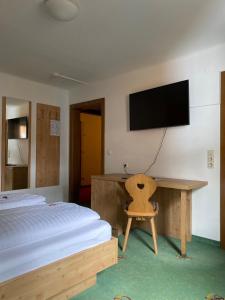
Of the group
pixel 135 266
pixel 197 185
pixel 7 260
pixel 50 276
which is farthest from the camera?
pixel 197 185

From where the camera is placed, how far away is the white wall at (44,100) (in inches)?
158

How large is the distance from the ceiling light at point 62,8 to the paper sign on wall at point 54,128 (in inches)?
105

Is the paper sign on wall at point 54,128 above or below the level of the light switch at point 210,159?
above

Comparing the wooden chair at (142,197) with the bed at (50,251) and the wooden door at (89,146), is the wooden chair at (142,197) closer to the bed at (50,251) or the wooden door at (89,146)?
the bed at (50,251)

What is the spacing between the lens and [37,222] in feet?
5.56

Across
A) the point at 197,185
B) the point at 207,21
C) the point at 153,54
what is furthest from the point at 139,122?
the point at 207,21

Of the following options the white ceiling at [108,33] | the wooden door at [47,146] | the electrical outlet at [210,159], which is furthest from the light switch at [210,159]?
the wooden door at [47,146]

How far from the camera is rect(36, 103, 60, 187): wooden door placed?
14.4 feet

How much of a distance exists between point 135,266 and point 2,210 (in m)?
1.36

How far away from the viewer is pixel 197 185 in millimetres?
2682

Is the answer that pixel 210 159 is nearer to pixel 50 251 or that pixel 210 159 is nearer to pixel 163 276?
pixel 163 276

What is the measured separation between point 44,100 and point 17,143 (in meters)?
0.97

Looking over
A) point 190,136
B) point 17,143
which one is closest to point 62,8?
point 190,136

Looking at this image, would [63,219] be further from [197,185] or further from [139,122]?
[139,122]
